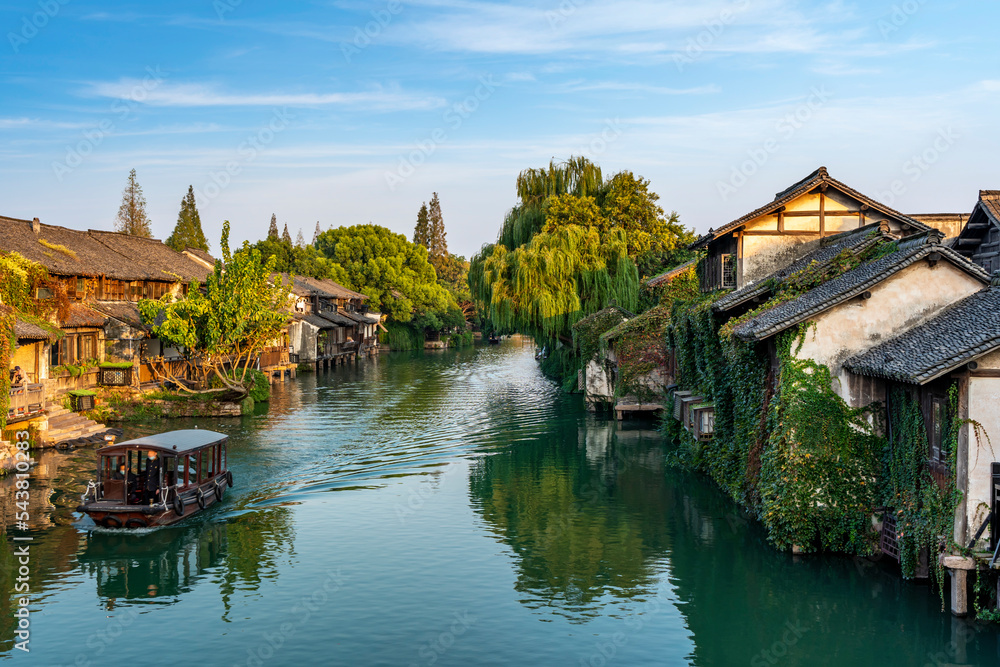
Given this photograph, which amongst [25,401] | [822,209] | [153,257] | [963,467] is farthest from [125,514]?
[153,257]

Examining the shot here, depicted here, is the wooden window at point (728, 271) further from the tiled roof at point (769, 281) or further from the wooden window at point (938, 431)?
the wooden window at point (938, 431)

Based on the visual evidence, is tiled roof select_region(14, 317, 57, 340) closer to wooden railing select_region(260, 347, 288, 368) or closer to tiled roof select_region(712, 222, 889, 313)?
wooden railing select_region(260, 347, 288, 368)

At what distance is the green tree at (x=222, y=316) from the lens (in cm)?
4259

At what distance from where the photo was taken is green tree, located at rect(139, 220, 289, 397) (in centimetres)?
4259

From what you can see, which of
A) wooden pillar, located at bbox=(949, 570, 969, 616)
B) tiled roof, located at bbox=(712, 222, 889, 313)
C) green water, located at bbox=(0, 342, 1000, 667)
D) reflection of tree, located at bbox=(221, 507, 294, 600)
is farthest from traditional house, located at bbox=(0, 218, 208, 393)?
wooden pillar, located at bbox=(949, 570, 969, 616)

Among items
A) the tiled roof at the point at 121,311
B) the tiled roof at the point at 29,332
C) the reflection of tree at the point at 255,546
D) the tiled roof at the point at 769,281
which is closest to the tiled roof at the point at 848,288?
the tiled roof at the point at 769,281

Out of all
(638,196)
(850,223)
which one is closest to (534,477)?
(850,223)

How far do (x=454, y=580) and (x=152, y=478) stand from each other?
986cm

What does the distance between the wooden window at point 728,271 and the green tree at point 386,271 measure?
66208 millimetres

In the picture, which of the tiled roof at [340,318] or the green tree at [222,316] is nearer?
the green tree at [222,316]

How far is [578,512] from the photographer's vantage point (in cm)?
2600

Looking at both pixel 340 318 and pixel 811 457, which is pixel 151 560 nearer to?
pixel 811 457

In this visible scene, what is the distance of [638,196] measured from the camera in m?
60.4

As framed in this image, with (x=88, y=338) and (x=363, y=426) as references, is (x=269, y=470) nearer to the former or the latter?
(x=363, y=426)
